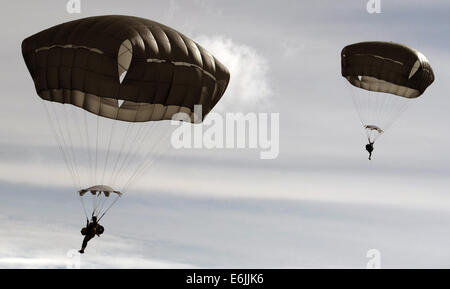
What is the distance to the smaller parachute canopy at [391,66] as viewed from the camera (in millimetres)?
56188

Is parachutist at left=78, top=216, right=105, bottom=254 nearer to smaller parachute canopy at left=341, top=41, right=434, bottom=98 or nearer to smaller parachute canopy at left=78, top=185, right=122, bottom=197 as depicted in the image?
smaller parachute canopy at left=78, top=185, right=122, bottom=197

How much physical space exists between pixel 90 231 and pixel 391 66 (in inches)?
1070

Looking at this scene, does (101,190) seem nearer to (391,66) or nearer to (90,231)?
(90,231)

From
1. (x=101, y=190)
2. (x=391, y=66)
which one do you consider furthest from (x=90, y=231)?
(x=391, y=66)

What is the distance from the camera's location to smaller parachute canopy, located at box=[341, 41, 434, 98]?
184 ft

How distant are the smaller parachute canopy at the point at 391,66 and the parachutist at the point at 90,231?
84.8 ft

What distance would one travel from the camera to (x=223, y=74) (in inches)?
1688

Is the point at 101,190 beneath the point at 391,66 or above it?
beneath

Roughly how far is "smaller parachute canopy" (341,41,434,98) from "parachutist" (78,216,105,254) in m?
25.9

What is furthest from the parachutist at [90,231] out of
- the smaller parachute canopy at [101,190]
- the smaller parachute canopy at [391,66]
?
the smaller parachute canopy at [391,66]

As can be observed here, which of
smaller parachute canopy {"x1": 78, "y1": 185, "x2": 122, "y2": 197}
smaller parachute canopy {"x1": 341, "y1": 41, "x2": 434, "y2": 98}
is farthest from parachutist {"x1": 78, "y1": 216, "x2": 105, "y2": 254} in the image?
smaller parachute canopy {"x1": 341, "y1": 41, "x2": 434, "y2": 98}

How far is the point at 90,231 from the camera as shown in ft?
126
